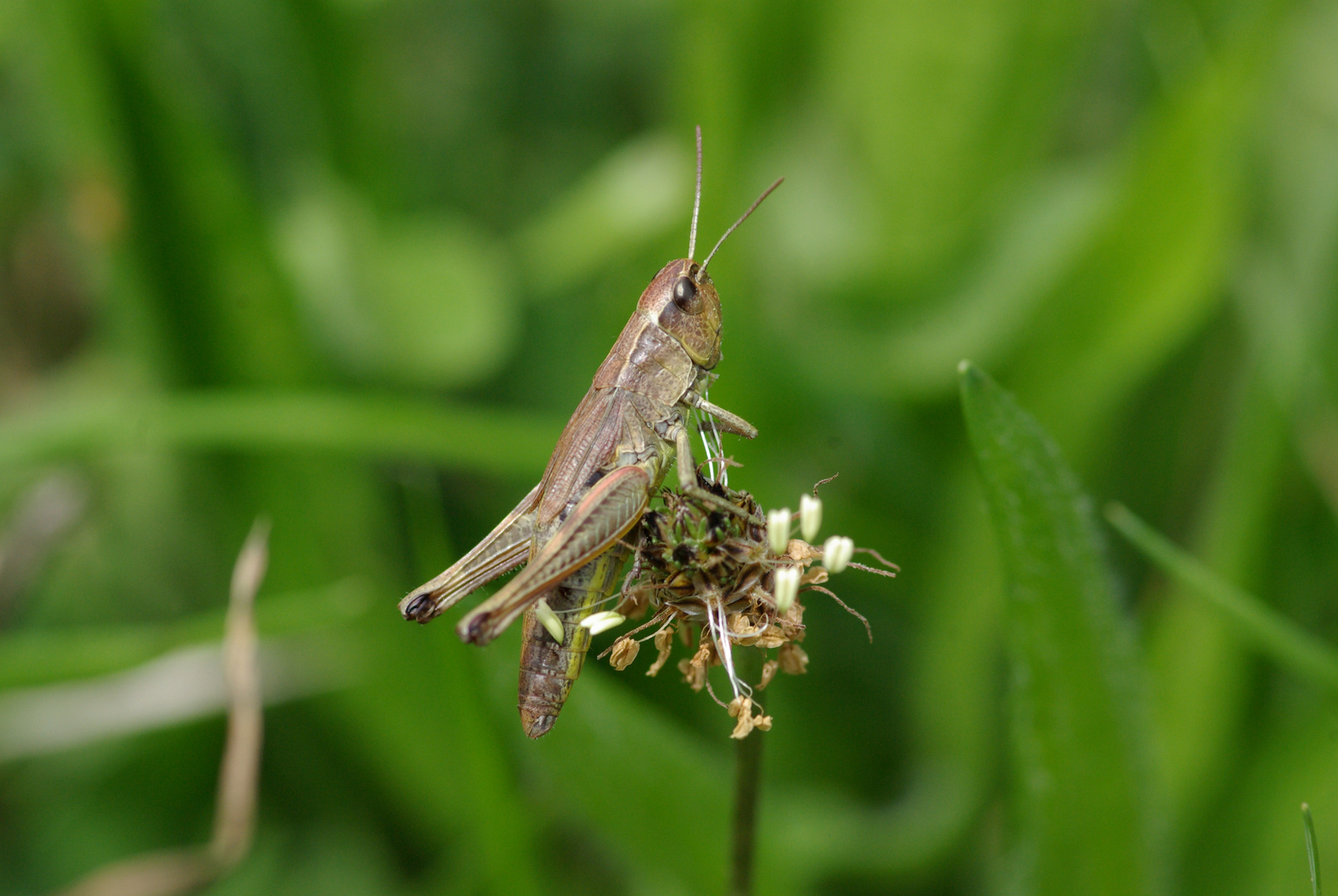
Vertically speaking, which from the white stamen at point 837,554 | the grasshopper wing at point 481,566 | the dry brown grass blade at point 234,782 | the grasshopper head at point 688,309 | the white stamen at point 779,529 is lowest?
the dry brown grass blade at point 234,782

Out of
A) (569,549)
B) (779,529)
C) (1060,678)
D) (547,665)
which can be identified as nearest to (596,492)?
(569,549)

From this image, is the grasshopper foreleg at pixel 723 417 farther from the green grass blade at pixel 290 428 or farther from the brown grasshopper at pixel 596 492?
the green grass blade at pixel 290 428

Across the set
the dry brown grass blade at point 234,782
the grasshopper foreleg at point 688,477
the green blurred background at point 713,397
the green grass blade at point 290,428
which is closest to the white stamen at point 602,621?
the grasshopper foreleg at point 688,477

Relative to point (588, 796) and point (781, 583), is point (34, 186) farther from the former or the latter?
point (781, 583)

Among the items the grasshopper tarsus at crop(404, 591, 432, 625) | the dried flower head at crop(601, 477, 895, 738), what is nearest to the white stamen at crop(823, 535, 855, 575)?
the dried flower head at crop(601, 477, 895, 738)

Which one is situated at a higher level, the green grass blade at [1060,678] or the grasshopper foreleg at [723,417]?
the grasshopper foreleg at [723,417]

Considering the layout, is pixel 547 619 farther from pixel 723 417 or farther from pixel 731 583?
pixel 723 417

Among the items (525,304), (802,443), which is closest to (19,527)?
(525,304)
